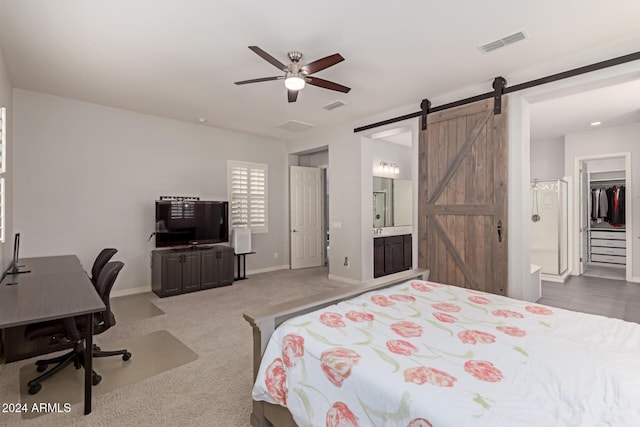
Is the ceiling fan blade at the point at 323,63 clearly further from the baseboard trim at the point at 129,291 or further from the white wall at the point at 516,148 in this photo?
the baseboard trim at the point at 129,291

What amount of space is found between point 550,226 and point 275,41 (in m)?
6.00

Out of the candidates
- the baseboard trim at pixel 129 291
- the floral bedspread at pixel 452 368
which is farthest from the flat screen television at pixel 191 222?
the floral bedspread at pixel 452 368

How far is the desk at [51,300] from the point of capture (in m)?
1.81

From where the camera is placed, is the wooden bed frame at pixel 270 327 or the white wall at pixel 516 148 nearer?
the wooden bed frame at pixel 270 327

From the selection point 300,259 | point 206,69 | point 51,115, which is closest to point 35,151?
point 51,115

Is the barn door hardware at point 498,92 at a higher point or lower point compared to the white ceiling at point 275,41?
lower

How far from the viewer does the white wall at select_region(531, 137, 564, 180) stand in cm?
639

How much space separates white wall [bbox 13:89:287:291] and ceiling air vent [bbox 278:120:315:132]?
1.17 m

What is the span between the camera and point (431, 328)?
1.70m

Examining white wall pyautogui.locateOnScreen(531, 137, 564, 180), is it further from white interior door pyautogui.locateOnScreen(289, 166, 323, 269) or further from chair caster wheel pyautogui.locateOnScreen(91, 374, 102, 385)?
chair caster wheel pyautogui.locateOnScreen(91, 374, 102, 385)

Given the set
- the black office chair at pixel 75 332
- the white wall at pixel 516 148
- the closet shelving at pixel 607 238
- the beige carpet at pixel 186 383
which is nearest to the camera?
the beige carpet at pixel 186 383

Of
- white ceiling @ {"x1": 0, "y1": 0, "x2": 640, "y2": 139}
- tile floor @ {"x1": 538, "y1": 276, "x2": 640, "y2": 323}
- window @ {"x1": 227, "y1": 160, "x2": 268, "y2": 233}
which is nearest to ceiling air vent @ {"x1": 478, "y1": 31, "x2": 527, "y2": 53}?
white ceiling @ {"x1": 0, "y1": 0, "x2": 640, "y2": 139}

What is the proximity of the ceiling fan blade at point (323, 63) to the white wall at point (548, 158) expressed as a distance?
5.93 m

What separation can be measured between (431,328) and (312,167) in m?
5.79
